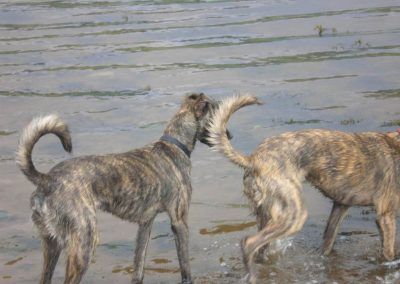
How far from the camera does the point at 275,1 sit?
22.3 metres

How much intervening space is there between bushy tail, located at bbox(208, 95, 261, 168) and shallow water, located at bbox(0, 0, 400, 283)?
1159 mm

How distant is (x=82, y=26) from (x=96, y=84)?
5.68m

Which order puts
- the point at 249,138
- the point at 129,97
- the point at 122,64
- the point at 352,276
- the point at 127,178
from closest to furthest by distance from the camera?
the point at 127,178 < the point at 352,276 < the point at 249,138 < the point at 129,97 < the point at 122,64

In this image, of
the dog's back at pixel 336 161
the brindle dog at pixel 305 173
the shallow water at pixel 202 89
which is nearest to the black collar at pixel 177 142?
the brindle dog at pixel 305 173

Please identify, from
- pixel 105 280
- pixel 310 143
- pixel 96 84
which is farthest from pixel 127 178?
pixel 96 84

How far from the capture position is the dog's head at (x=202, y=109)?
8242mm

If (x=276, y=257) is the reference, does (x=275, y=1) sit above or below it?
above

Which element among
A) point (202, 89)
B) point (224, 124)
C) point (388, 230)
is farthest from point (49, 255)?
point (202, 89)

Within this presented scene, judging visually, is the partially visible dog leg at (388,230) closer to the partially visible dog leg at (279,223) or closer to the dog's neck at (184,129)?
the partially visible dog leg at (279,223)

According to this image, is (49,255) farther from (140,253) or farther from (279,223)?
(279,223)

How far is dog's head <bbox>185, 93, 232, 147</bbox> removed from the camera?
8242 millimetres

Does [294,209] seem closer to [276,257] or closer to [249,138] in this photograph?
[276,257]

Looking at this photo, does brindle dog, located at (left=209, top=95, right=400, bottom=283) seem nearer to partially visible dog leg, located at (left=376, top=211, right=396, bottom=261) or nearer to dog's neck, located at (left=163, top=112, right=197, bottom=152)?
partially visible dog leg, located at (left=376, top=211, right=396, bottom=261)

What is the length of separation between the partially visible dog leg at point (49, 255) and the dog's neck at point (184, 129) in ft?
5.62
